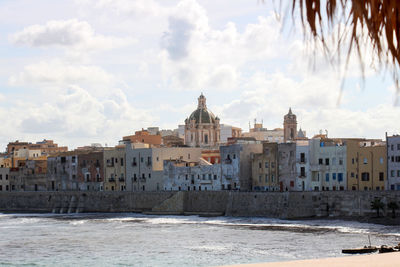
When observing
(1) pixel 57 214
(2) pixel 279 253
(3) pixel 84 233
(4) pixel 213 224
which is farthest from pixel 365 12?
(1) pixel 57 214

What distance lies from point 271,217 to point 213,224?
4996mm

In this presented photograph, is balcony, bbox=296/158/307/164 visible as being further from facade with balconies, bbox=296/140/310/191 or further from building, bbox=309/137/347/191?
building, bbox=309/137/347/191

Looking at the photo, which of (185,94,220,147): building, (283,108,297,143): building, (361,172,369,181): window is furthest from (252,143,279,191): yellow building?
(185,94,220,147): building

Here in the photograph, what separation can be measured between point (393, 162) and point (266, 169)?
12505 millimetres

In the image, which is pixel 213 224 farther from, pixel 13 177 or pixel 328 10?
pixel 328 10

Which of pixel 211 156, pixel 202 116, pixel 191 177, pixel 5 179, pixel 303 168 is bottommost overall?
pixel 191 177

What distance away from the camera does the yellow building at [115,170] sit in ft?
263

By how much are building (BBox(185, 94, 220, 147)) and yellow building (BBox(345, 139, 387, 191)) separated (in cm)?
5811

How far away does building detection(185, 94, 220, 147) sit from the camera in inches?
4781

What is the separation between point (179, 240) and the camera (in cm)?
4741

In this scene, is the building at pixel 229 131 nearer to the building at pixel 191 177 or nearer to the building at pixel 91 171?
the building at pixel 91 171

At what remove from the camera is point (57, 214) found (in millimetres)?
76188

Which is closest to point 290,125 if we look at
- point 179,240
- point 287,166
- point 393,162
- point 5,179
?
point 5,179

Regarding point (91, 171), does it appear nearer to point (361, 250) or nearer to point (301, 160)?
point (301, 160)
